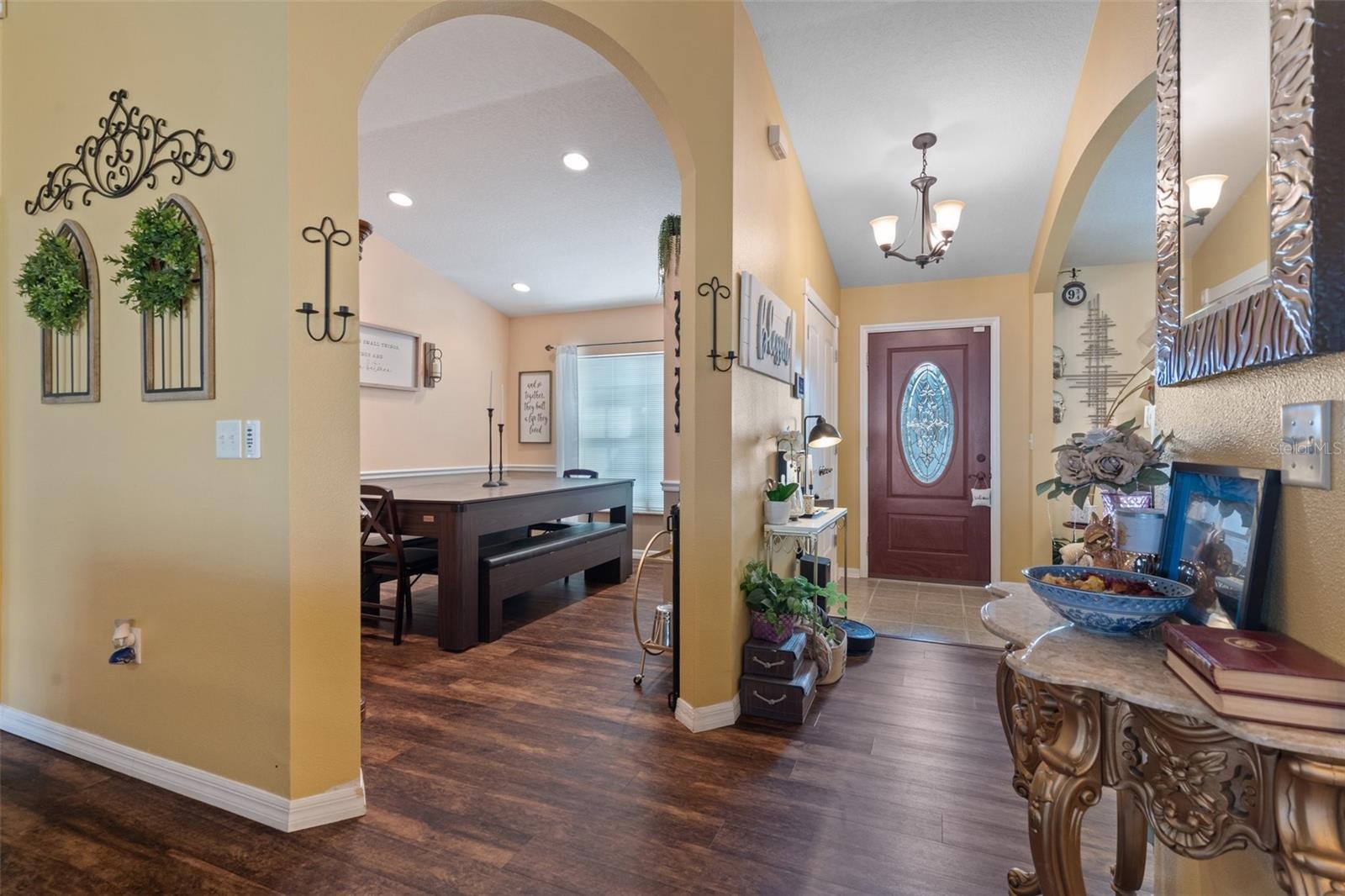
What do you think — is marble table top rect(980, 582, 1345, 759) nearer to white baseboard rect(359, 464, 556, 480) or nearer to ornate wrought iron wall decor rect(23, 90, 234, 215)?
ornate wrought iron wall decor rect(23, 90, 234, 215)

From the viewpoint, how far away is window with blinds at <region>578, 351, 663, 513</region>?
20.1ft

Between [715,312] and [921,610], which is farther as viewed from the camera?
[921,610]

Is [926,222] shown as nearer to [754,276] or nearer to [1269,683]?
[754,276]

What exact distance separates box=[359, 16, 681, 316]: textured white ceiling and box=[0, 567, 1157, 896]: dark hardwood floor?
313 centimetres

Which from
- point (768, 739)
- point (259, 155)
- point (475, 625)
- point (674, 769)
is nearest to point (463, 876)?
point (674, 769)

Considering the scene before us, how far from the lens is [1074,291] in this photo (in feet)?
15.2

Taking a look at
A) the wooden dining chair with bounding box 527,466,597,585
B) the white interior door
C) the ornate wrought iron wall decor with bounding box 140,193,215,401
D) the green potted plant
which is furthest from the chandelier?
the wooden dining chair with bounding box 527,466,597,585

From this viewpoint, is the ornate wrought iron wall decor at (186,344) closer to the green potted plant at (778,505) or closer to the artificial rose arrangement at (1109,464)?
the green potted plant at (778,505)

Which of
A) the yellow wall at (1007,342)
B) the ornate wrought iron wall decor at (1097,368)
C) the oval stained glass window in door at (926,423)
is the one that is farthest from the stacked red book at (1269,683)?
the ornate wrought iron wall decor at (1097,368)

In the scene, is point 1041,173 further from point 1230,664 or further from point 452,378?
point 452,378

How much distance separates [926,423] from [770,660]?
3170 millimetres

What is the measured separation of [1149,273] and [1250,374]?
4390 millimetres

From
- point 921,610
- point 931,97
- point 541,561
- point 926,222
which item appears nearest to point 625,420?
point 541,561

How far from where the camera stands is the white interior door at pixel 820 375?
12.8ft
